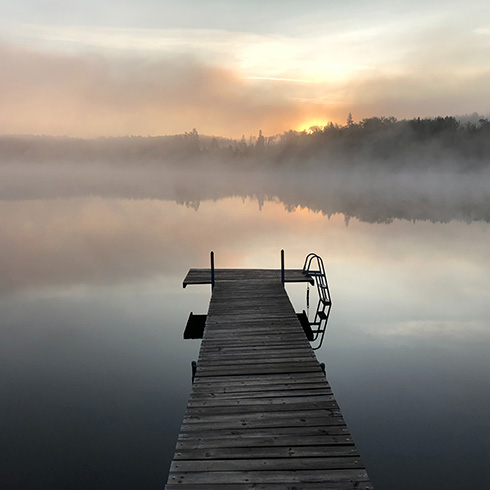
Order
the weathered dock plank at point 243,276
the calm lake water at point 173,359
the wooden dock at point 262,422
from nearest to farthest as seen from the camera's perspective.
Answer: the wooden dock at point 262,422 < the calm lake water at point 173,359 < the weathered dock plank at point 243,276

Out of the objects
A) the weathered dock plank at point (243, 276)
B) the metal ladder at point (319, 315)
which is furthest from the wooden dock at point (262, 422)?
the weathered dock plank at point (243, 276)

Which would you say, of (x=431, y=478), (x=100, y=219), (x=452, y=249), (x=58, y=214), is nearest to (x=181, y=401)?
(x=431, y=478)

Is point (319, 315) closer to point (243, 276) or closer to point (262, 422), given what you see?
point (243, 276)

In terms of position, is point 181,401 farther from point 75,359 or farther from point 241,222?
point 241,222

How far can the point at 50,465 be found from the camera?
8.69 m

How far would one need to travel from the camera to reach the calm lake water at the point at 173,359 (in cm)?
887

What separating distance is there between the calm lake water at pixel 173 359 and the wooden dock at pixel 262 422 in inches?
82.5

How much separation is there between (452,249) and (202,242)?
75.2 ft

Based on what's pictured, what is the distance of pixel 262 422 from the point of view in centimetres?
707

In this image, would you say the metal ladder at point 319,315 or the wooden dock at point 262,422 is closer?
the wooden dock at point 262,422

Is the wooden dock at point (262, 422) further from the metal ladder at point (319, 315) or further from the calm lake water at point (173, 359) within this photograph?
the metal ladder at point (319, 315)

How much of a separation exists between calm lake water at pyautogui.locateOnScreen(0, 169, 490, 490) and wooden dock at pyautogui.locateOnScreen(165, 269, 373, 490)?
2.10 m

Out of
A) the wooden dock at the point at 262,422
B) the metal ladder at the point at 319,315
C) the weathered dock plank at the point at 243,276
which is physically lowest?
the metal ladder at the point at 319,315

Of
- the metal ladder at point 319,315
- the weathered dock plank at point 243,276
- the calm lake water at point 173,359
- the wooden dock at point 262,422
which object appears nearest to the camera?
the wooden dock at point 262,422
